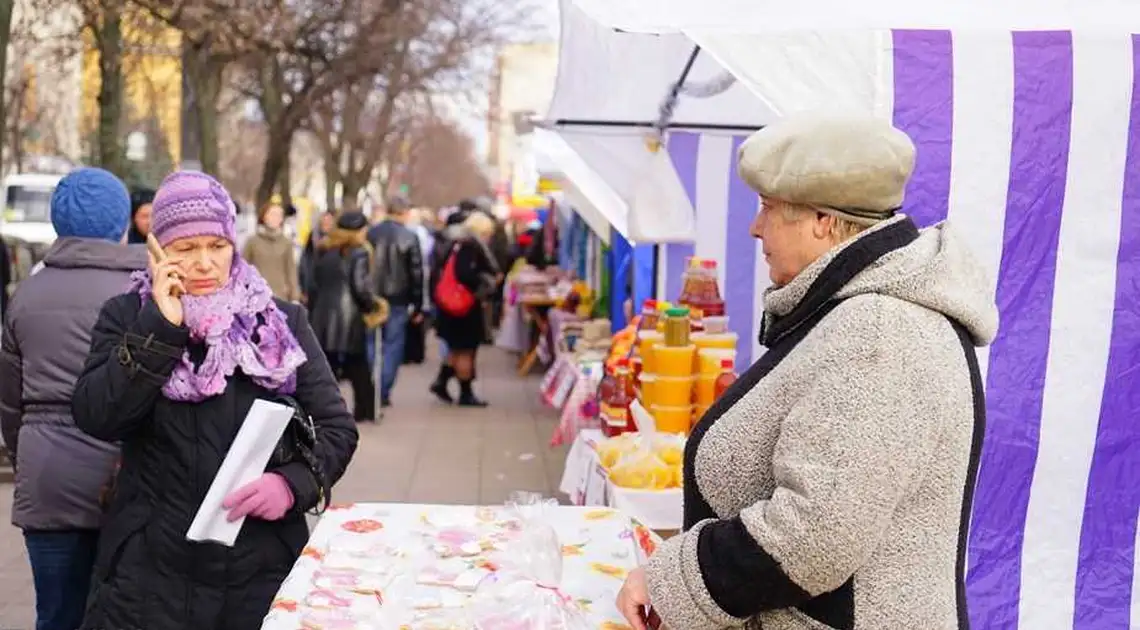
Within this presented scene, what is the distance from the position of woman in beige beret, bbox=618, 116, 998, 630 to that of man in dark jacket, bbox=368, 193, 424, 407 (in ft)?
33.2

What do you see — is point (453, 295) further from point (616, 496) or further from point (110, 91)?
point (616, 496)

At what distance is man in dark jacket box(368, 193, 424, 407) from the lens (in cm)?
1220

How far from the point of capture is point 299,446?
3242 millimetres

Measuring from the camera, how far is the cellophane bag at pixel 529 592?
8.31 feet

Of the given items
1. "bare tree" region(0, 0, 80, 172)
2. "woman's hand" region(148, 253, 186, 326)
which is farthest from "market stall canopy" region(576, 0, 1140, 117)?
"bare tree" region(0, 0, 80, 172)

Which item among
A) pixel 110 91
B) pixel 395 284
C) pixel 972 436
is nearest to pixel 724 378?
pixel 972 436

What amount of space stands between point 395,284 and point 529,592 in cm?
982

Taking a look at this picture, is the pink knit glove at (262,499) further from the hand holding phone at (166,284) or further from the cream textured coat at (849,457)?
the cream textured coat at (849,457)

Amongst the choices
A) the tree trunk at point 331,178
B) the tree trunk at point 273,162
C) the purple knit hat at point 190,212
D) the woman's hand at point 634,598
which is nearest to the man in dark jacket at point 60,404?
the purple knit hat at point 190,212

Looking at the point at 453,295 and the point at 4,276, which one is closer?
the point at 4,276

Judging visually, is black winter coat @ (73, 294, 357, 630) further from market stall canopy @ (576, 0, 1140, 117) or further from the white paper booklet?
market stall canopy @ (576, 0, 1140, 117)

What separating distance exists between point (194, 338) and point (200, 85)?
15.5m

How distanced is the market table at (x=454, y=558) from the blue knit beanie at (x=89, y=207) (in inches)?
51.2

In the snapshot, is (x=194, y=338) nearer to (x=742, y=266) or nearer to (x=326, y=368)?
(x=326, y=368)
